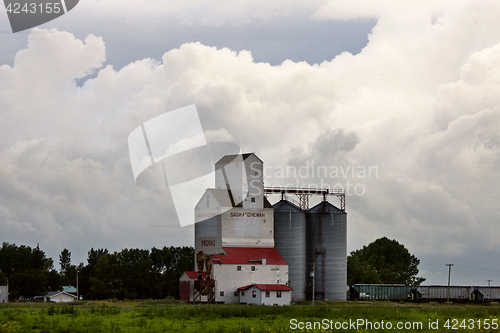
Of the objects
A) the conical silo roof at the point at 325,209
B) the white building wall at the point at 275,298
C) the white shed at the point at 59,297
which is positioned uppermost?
the conical silo roof at the point at 325,209

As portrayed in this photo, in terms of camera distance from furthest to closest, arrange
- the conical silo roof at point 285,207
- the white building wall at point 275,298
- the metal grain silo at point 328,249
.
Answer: the conical silo roof at point 285,207 → the metal grain silo at point 328,249 → the white building wall at point 275,298

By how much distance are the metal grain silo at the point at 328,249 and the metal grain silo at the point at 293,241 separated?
4.88 feet

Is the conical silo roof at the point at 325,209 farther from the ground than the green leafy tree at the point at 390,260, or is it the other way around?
the conical silo roof at the point at 325,209

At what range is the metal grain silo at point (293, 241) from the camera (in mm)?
80875

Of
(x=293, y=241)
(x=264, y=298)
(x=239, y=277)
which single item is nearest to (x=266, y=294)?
(x=264, y=298)

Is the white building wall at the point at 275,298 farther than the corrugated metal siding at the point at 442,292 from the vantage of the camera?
No

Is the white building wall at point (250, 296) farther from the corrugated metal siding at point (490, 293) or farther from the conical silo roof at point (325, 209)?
the corrugated metal siding at point (490, 293)

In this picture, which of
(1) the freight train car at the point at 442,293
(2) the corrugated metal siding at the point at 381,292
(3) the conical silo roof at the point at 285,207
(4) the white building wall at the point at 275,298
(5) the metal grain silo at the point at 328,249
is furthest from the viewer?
(2) the corrugated metal siding at the point at 381,292

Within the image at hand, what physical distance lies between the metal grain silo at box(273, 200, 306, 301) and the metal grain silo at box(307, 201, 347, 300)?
4.88 ft

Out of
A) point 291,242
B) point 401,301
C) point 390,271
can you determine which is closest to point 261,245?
point 291,242

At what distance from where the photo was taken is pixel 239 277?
247ft

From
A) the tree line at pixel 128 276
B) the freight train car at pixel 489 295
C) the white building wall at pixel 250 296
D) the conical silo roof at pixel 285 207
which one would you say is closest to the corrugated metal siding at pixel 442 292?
the freight train car at pixel 489 295

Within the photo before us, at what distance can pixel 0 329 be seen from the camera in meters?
31.7

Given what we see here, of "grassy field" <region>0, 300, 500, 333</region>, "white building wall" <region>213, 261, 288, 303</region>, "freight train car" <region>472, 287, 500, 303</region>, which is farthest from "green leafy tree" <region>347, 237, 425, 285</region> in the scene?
"grassy field" <region>0, 300, 500, 333</region>
